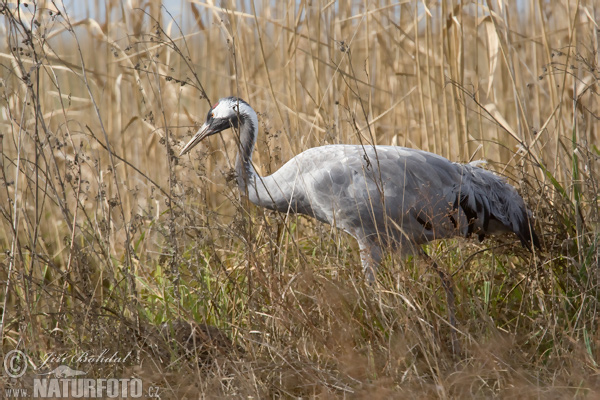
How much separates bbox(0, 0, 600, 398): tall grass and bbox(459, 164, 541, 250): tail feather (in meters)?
0.08

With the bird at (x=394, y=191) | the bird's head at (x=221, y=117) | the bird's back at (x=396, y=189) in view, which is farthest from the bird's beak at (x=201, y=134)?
the bird's back at (x=396, y=189)

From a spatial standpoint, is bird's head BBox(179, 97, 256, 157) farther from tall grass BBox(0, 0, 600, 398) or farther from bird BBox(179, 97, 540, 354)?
bird BBox(179, 97, 540, 354)

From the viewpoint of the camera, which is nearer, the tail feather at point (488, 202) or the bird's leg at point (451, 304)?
the bird's leg at point (451, 304)

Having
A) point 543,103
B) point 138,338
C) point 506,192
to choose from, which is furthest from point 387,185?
point 543,103

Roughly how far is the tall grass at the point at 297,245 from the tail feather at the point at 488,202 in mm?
76

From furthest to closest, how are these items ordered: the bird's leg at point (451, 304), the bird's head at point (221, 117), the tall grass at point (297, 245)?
the bird's head at point (221, 117), the bird's leg at point (451, 304), the tall grass at point (297, 245)

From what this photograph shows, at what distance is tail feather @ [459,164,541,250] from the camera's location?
3.12 meters

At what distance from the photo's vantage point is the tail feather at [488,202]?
3.12m

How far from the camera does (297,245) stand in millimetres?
2799

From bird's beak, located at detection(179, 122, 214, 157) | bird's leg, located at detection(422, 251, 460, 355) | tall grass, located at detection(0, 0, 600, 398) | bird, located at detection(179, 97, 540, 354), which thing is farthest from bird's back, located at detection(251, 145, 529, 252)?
bird's beak, located at detection(179, 122, 214, 157)

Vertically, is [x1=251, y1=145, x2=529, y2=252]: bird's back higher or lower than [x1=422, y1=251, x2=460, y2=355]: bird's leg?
higher

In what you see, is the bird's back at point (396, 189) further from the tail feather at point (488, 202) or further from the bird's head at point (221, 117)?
the bird's head at point (221, 117)

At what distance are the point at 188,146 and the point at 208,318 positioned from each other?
957mm

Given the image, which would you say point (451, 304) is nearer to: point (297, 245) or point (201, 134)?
point (297, 245)
